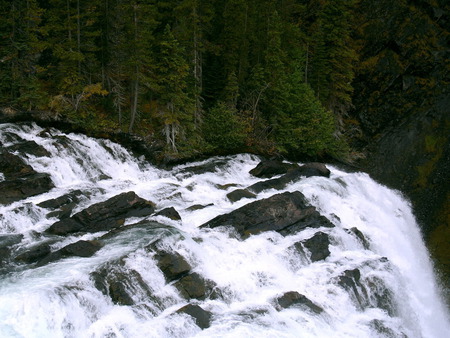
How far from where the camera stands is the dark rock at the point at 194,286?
12.8 meters

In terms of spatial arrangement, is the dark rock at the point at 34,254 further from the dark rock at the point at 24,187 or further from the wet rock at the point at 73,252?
the dark rock at the point at 24,187

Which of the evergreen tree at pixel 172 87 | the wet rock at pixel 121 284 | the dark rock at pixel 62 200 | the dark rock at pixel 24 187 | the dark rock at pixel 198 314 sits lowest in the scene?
the dark rock at pixel 198 314

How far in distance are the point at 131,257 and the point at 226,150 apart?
18.2m

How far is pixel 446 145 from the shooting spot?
31.1 metres

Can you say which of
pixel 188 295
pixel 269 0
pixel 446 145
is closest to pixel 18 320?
pixel 188 295

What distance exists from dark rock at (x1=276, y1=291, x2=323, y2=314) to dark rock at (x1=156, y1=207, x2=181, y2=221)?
19.0 feet

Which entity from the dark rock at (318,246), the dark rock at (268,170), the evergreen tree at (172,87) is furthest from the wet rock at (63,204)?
the dark rock at (268,170)

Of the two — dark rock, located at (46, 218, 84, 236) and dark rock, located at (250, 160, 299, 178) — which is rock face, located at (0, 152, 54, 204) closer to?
dark rock, located at (46, 218, 84, 236)

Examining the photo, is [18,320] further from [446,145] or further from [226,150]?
[446,145]

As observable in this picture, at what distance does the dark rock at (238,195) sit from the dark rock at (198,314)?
29.1 ft

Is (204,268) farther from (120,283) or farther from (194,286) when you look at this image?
(120,283)

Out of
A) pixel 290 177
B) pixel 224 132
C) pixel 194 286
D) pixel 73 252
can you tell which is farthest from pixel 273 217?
pixel 224 132

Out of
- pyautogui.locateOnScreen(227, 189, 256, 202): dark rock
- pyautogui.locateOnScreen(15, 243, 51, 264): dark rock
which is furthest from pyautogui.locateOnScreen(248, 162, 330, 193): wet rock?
pyautogui.locateOnScreen(15, 243, 51, 264): dark rock

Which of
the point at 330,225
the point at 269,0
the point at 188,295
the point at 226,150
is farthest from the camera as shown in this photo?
the point at 269,0
